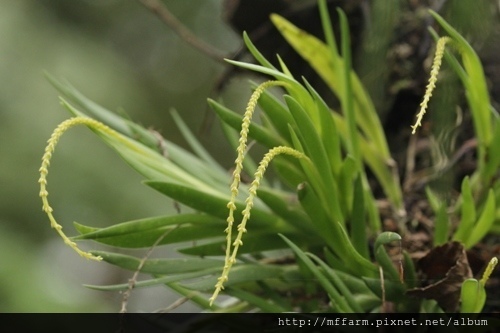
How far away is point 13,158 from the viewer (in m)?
2.38

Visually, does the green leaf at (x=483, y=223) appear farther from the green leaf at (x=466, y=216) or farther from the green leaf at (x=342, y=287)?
the green leaf at (x=342, y=287)

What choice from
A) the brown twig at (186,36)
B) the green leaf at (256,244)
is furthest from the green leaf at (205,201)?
the brown twig at (186,36)

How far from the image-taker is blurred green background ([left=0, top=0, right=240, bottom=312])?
2000 millimetres

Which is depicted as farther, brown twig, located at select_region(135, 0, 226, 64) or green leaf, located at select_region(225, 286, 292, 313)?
brown twig, located at select_region(135, 0, 226, 64)

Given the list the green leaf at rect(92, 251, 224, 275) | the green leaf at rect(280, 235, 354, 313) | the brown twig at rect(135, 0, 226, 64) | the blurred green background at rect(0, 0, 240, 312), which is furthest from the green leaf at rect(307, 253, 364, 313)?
the blurred green background at rect(0, 0, 240, 312)

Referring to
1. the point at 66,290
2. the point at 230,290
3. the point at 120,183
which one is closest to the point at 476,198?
the point at 230,290

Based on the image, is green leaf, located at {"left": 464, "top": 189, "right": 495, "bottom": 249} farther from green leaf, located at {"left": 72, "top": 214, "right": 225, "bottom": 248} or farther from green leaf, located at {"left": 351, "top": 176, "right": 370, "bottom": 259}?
green leaf, located at {"left": 72, "top": 214, "right": 225, "bottom": 248}

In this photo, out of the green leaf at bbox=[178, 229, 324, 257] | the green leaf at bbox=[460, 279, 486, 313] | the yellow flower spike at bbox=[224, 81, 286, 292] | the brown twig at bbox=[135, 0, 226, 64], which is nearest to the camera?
the yellow flower spike at bbox=[224, 81, 286, 292]

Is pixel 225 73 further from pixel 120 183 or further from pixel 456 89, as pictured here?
pixel 120 183

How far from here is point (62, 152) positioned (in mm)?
2387

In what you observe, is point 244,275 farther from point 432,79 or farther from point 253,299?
point 432,79

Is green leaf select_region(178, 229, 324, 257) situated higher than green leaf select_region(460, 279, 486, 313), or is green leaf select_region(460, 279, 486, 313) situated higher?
green leaf select_region(178, 229, 324, 257)

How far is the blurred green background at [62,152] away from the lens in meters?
2.00
